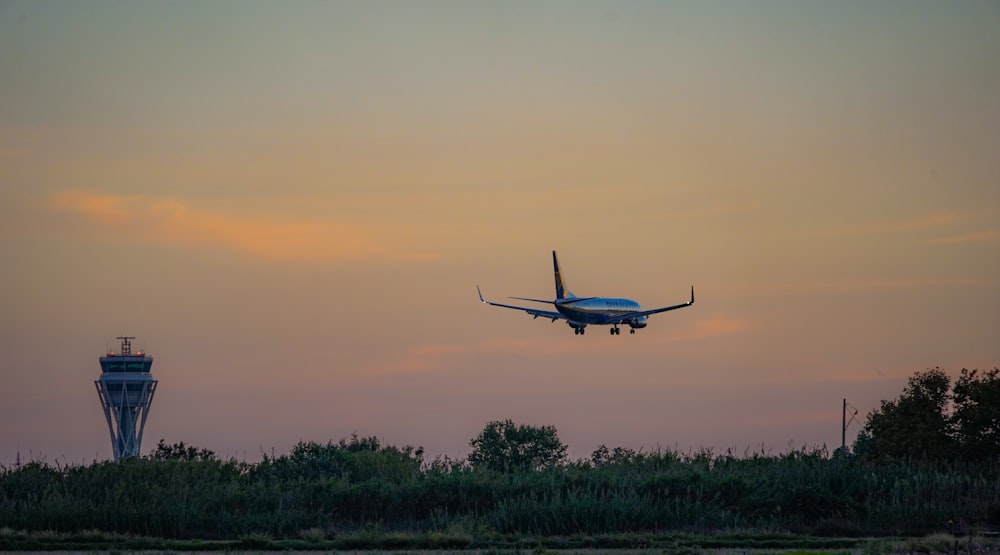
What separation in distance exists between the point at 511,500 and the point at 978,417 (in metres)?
30.6

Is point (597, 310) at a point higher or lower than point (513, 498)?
higher

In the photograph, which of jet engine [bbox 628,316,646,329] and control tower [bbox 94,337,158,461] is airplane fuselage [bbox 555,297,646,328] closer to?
jet engine [bbox 628,316,646,329]

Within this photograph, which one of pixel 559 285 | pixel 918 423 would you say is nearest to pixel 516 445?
pixel 559 285

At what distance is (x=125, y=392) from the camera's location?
618 ft

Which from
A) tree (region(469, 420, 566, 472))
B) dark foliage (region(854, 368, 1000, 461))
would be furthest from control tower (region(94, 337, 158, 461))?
dark foliage (region(854, 368, 1000, 461))

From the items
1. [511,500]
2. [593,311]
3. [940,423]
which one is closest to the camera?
[511,500]

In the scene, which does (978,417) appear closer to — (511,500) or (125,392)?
(511,500)

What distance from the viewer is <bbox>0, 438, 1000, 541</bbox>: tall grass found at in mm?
59094

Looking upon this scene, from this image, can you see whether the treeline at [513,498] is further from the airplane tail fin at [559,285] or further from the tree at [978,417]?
the airplane tail fin at [559,285]

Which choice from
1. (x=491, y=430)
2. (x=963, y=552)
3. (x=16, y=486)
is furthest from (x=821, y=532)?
(x=491, y=430)

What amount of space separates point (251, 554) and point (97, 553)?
5315 mm

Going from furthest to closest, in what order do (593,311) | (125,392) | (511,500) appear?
(125,392)
(593,311)
(511,500)

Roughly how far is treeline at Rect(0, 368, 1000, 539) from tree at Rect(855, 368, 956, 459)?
6101mm

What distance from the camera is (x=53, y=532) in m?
56.8
